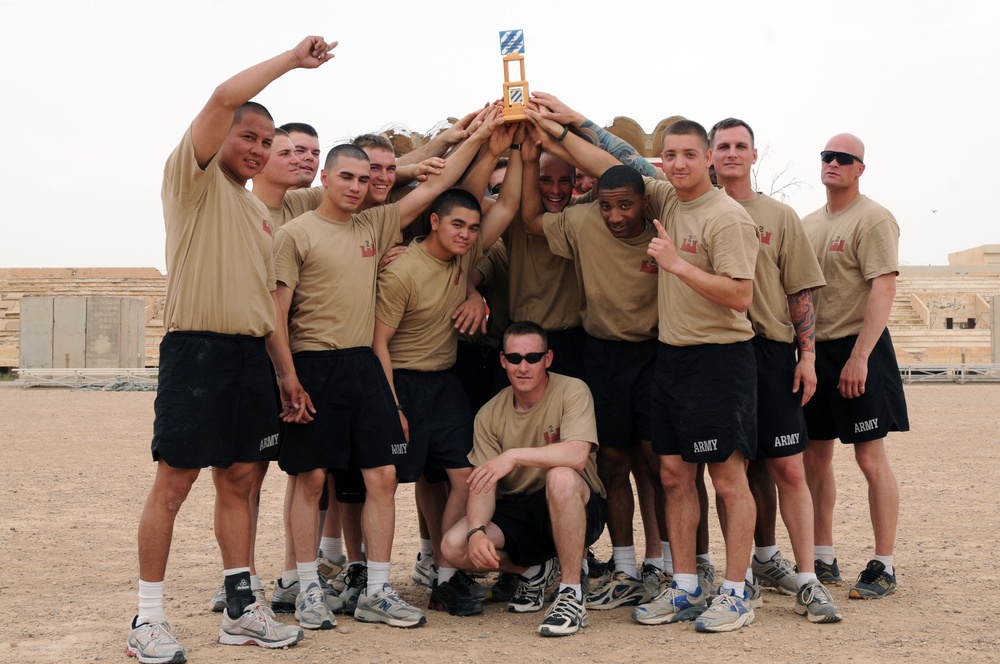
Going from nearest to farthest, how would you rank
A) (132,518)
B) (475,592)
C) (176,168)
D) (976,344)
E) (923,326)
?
(176,168), (475,592), (132,518), (976,344), (923,326)

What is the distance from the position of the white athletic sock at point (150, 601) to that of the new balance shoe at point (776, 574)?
11.9ft

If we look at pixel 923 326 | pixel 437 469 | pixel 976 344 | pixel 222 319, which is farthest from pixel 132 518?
pixel 923 326

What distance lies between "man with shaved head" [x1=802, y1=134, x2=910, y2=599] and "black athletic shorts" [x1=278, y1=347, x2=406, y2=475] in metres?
2.74

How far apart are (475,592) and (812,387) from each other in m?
2.32

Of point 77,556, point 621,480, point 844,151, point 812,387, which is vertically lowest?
point 77,556

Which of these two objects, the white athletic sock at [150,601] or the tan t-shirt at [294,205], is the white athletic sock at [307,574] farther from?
the tan t-shirt at [294,205]

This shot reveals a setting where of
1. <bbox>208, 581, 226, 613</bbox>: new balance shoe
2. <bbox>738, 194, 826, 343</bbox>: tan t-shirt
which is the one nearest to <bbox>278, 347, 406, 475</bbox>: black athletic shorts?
<bbox>208, 581, 226, 613</bbox>: new balance shoe

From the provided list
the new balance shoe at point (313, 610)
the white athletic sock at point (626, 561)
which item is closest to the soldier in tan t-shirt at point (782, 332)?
the white athletic sock at point (626, 561)

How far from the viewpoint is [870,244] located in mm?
6184

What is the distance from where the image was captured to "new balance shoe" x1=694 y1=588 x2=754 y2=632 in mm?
5203

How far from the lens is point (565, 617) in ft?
17.2

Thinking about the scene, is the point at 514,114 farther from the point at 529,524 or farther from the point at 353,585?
the point at 353,585

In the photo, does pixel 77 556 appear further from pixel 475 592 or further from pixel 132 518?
pixel 475 592

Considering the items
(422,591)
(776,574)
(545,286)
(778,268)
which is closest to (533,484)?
(422,591)
